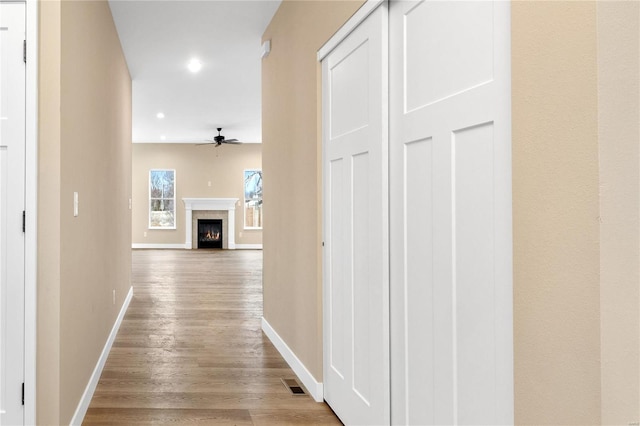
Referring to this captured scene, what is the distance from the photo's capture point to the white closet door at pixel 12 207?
201 cm

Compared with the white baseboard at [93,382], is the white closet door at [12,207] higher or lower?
higher

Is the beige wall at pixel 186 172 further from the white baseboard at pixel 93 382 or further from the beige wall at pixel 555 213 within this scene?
the beige wall at pixel 555 213

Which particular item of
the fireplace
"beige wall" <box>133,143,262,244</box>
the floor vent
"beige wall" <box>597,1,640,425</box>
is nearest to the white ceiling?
the floor vent

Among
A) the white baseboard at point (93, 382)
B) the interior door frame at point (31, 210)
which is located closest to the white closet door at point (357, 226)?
the white baseboard at point (93, 382)

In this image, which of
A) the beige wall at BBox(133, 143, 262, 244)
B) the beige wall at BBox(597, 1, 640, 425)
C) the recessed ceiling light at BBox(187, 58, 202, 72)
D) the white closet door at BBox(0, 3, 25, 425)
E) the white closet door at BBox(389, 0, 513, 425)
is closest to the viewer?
the beige wall at BBox(597, 1, 640, 425)

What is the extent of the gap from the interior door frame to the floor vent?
137cm

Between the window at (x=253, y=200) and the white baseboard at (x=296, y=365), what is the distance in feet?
29.4

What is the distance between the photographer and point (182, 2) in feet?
12.1

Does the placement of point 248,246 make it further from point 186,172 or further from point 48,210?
point 48,210

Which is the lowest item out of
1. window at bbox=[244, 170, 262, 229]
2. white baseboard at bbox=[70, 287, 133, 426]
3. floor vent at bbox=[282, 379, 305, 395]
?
floor vent at bbox=[282, 379, 305, 395]

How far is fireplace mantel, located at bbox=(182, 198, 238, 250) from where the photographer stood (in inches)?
502

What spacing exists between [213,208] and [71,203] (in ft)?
35.1

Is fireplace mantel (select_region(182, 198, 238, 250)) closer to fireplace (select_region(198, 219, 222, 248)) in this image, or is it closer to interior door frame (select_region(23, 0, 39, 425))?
fireplace (select_region(198, 219, 222, 248))

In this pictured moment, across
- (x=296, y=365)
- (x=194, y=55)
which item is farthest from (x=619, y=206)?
(x=194, y=55)
